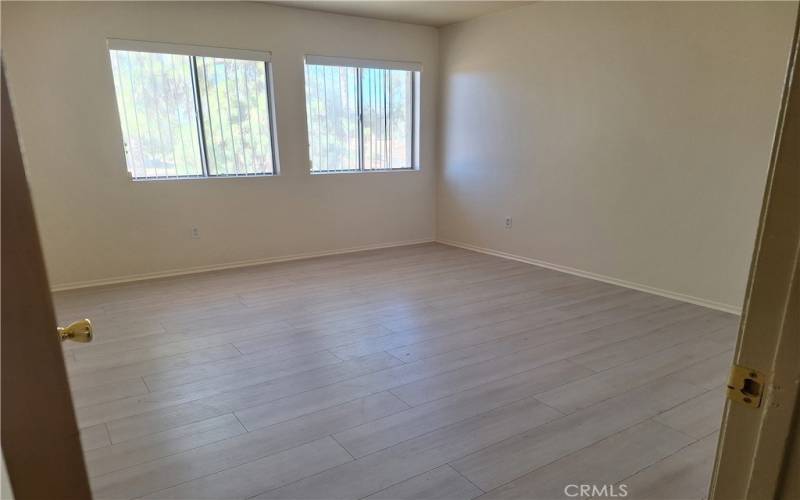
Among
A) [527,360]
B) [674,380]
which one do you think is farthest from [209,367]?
[674,380]

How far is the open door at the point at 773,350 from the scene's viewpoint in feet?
1.68

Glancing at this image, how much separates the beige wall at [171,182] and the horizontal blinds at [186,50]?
0.06 meters

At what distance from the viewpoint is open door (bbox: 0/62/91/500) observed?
502 mm

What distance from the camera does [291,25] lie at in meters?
4.63

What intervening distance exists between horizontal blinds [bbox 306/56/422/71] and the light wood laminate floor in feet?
8.17

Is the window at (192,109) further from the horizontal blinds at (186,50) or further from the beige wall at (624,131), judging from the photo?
the beige wall at (624,131)

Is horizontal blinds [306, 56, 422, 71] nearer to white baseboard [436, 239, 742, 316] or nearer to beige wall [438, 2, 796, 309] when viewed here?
beige wall [438, 2, 796, 309]

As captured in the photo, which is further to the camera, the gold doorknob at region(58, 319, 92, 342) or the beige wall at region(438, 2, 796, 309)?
the beige wall at region(438, 2, 796, 309)

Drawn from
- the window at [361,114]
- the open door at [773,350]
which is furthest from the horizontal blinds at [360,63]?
the open door at [773,350]

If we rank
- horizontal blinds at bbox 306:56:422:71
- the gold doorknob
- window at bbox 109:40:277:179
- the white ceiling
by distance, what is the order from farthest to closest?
horizontal blinds at bbox 306:56:422:71 < the white ceiling < window at bbox 109:40:277:179 < the gold doorknob

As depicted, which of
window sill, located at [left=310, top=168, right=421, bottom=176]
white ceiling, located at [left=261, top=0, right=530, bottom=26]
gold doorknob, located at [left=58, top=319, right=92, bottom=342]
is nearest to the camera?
gold doorknob, located at [left=58, top=319, right=92, bottom=342]

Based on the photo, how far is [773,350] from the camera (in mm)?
555

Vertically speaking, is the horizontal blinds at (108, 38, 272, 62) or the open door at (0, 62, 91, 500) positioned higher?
the horizontal blinds at (108, 38, 272, 62)

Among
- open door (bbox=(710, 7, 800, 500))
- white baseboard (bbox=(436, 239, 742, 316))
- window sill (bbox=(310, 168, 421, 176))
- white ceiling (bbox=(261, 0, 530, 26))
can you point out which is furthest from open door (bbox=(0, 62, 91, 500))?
window sill (bbox=(310, 168, 421, 176))
